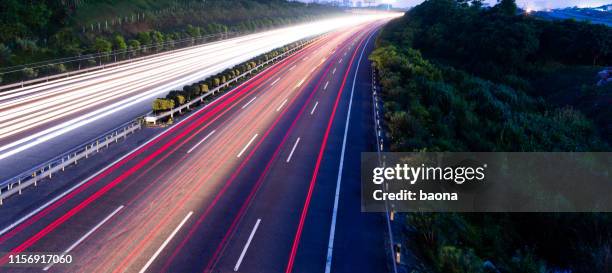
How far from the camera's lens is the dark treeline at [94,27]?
4822 centimetres

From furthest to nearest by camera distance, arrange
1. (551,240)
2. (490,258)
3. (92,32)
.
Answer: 1. (92,32)
2. (551,240)
3. (490,258)

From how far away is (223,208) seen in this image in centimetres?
1645

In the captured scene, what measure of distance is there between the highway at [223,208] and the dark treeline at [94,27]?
2545 centimetres

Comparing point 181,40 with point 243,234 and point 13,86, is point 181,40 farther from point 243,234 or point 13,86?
point 243,234

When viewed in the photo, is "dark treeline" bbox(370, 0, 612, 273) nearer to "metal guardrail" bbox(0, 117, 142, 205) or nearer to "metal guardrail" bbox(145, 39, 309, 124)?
"metal guardrail" bbox(145, 39, 309, 124)

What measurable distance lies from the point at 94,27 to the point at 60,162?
5830 centimetres

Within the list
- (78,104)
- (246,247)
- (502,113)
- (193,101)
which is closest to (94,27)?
(78,104)

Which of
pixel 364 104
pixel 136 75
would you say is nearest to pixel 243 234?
pixel 364 104

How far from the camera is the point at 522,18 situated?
7094cm

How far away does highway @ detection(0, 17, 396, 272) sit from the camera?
13055 millimetres

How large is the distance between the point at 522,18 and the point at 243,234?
70.8m

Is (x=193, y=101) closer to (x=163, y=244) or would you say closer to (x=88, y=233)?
(x=88, y=233)

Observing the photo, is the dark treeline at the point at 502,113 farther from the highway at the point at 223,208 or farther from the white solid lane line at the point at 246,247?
the white solid lane line at the point at 246,247

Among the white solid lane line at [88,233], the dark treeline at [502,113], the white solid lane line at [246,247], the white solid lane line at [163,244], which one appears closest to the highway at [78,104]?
the white solid lane line at [88,233]
